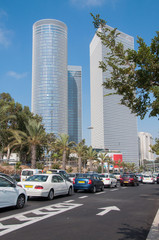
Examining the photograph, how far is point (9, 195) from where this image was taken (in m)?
9.60

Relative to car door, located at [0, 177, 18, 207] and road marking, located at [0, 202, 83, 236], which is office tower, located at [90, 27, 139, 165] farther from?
road marking, located at [0, 202, 83, 236]

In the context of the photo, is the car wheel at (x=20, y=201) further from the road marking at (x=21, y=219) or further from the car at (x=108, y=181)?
the car at (x=108, y=181)

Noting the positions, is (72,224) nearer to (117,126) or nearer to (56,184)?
(56,184)

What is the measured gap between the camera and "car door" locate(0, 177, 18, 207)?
9.20m

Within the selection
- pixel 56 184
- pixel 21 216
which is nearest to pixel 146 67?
pixel 21 216

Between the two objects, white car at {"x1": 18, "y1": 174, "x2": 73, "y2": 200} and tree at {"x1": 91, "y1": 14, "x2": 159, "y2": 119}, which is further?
white car at {"x1": 18, "y1": 174, "x2": 73, "y2": 200}

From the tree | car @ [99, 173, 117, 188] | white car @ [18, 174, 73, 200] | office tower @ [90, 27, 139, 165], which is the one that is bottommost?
car @ [99, 173, 117, 188]

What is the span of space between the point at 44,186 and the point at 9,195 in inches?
140

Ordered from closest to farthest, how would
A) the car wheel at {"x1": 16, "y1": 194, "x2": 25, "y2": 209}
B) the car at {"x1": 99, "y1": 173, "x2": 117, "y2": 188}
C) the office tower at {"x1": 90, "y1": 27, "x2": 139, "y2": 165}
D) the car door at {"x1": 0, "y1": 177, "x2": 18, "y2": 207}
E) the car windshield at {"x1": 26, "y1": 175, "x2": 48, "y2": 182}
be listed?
the car door at {"x1": 0, "y1": 177, "x2": 18, "y2": 207} < the car wheel at {"x1": 16, "y1": 194, "x2": 25, "y2": 209} < the car windshield at {"x1": 26, "y1": 175, "x2": 48, "y2": 182} < the car at {"x1": 99, "y1": 173, "x2": 117, "y2": 188} < the office tower at {"x1": 90, "y1": 27, "x2": 139, "y2": 165}

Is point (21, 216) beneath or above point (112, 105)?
beneath

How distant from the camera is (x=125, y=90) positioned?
7.05 m

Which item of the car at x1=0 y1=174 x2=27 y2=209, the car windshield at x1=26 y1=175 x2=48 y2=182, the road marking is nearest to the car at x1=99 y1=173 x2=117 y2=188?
the car windshield at x1=26 y1=175 x2=48 y2=182

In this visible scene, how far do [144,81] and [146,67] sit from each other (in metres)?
0.38

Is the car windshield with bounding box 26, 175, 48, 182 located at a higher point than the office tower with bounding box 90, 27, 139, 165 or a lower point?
lower
